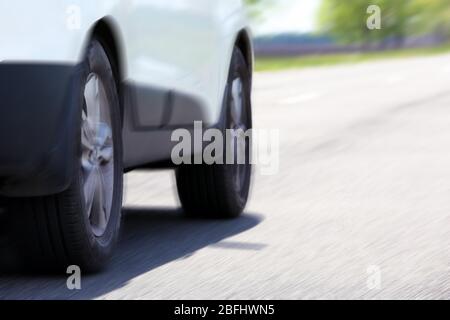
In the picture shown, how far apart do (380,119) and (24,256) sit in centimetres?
1219

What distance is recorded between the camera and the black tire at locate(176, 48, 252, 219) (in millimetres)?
7984

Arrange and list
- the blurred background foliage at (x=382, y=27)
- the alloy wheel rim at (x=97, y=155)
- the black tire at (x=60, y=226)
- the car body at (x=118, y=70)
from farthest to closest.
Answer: the blurred background foliage at (x=382, y=27)
the alloy wheel rim at (x=97, y=155)
the black tire at (x=60, y=226)
the car body at (x=118, y=70)

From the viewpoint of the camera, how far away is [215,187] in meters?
8.01

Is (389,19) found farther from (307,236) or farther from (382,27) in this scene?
(307,236)

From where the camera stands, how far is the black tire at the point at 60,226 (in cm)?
588

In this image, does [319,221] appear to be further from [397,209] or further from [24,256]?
[24,256]

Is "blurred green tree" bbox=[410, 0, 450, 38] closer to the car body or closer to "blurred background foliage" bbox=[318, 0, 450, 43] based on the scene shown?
"blurred background foliage" bbox=[318, 0, 450, 43]

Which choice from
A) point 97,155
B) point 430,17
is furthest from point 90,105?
point 430,17

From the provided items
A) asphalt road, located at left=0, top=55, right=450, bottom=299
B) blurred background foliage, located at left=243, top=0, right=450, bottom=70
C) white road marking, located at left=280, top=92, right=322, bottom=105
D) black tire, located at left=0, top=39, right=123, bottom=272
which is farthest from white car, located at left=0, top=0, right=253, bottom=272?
blurred background foliage, located at left=243, top=0, right=450, bottom=70

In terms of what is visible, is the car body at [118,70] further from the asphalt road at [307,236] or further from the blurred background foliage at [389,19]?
the blurred background foliage at [389,19]

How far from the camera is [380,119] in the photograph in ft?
58.9

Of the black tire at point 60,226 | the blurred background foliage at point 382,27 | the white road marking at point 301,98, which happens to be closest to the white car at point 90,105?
the black tire at point 60,226

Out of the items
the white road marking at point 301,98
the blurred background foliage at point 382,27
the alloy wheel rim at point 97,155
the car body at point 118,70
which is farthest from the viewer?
the blurred background foliage at point 382,27
